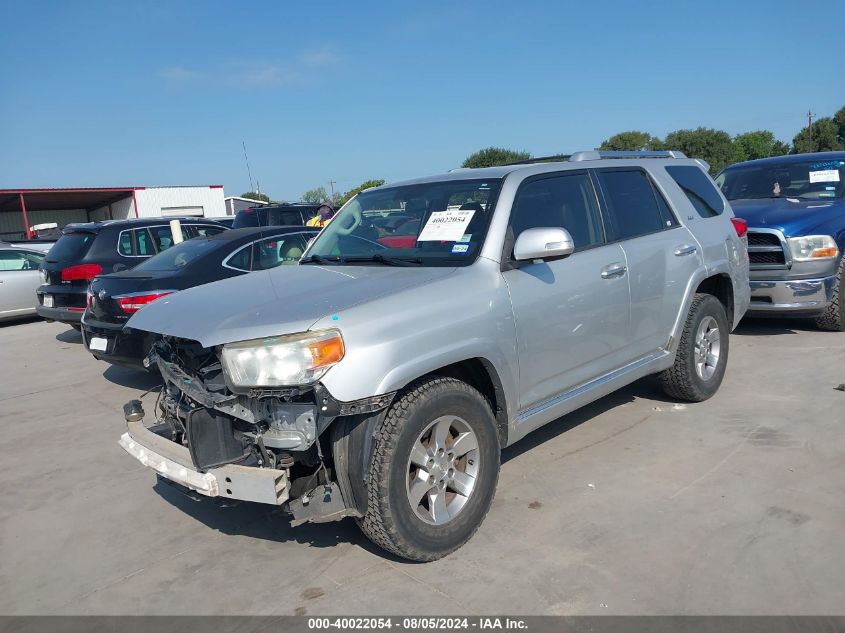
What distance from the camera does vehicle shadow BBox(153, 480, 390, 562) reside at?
11.7ft

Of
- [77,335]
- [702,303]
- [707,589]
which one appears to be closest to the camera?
[707,589]

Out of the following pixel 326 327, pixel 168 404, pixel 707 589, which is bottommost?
pixel 707 589

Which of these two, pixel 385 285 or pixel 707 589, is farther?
pixel 385 285

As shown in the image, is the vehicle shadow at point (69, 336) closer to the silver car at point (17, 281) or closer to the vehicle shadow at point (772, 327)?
the silver car at point (17, 281)

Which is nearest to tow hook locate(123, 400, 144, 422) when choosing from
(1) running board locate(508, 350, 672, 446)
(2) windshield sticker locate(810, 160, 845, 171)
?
(1) running board locate(508, 350, 672, 446)

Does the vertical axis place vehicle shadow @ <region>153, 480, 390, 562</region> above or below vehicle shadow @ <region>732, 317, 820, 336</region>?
above

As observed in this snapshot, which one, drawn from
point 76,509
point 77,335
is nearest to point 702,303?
point 76,509

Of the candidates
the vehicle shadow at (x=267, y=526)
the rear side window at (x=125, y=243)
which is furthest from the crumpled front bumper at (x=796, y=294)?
the rear side window at (x=125, y=243)

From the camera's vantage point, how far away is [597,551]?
10.8 feet

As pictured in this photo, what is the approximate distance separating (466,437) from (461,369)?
0.38m

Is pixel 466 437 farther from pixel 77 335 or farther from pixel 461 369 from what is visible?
pixel 77 335

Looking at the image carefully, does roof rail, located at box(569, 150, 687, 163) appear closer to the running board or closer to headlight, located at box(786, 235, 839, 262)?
the running board

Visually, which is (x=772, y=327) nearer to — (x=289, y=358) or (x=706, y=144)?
(x=289, y=358)

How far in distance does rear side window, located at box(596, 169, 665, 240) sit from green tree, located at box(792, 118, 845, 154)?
77.0 m
